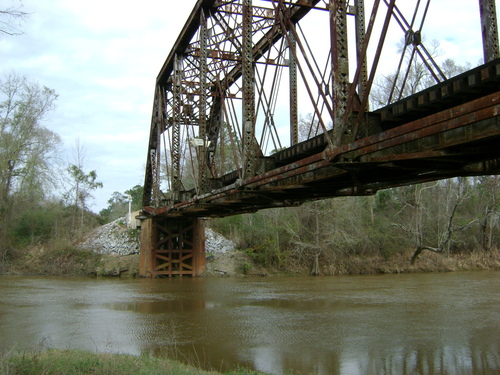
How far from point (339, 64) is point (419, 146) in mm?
2216

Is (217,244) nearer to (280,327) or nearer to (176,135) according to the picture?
(176,135)

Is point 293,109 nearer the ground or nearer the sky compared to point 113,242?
nearer the sky

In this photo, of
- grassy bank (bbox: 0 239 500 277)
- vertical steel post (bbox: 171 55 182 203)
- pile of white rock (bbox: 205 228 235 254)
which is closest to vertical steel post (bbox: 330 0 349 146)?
vertical steel post (bbox: 171 55 182 203)

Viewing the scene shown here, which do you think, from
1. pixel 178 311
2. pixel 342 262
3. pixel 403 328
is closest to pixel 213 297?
pixel 178 311

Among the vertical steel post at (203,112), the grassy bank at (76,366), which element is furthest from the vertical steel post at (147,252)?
the grassy bank at (76,366)

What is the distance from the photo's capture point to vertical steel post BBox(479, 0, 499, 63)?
8172 mm

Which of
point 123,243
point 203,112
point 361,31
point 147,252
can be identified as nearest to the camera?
point 361,31

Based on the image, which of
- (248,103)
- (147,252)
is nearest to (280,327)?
(248,103)

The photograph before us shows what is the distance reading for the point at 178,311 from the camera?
16656mm

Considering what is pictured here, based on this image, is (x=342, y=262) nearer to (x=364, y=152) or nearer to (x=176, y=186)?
(x=176, y=186)

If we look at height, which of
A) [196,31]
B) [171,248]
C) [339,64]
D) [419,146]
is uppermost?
[196,31]

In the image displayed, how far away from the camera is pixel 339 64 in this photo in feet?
29.8

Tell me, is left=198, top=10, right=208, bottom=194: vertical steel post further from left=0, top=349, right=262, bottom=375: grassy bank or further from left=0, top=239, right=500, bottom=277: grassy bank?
left=0, top=239, right=500, bottom=277: grassy bank

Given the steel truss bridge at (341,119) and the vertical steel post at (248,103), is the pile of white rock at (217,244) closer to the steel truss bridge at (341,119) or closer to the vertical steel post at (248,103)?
the steel truss bridge at (341,119)
